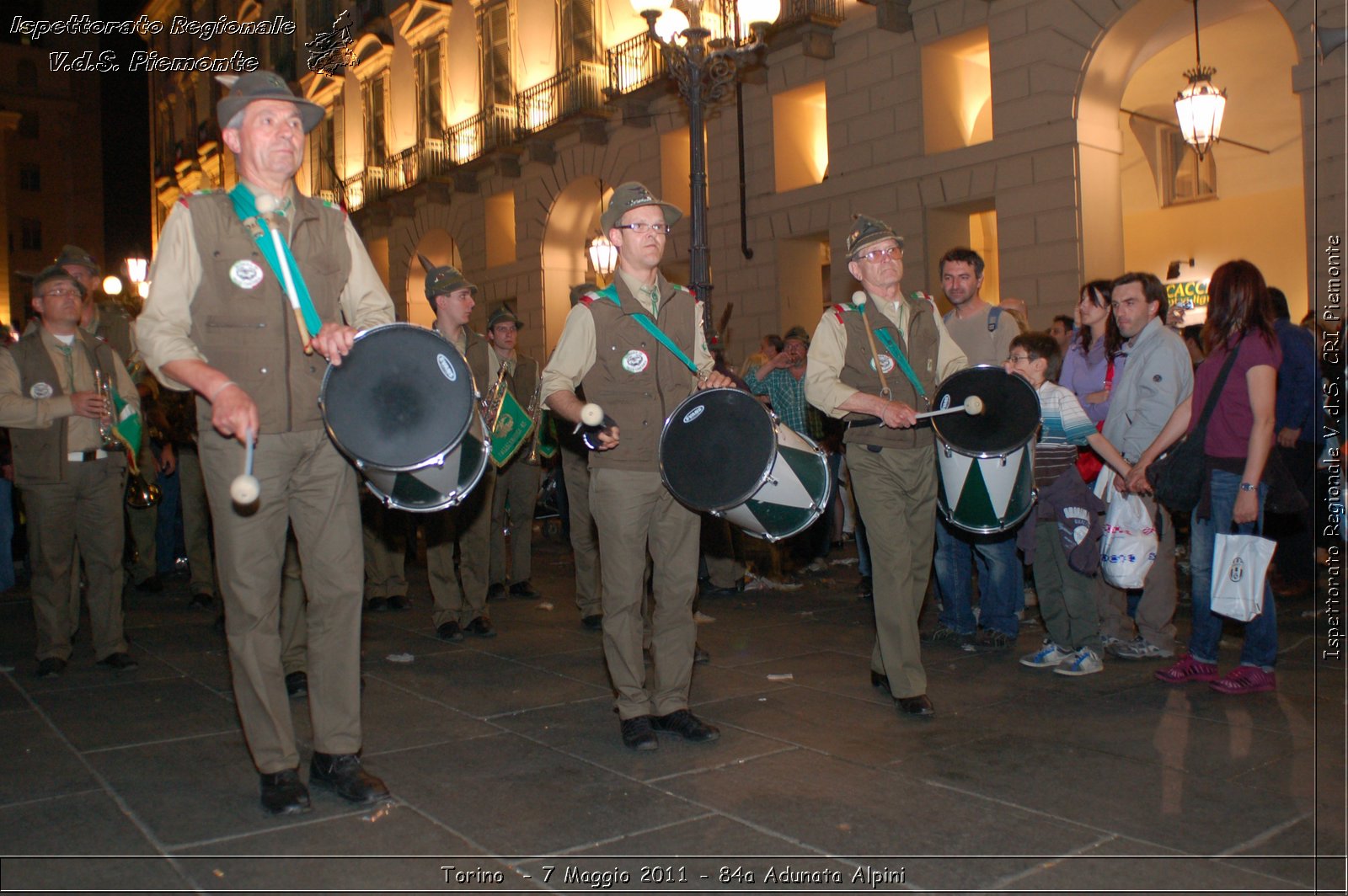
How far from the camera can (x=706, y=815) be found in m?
3.92

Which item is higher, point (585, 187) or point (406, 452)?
point (585, 187)

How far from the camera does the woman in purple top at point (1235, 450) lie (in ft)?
17.8

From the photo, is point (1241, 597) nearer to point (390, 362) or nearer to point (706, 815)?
point (706, 815)

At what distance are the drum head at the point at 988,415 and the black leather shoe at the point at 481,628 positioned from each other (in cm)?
368

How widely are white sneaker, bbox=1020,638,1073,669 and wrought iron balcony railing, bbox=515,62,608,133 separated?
16.5 meters

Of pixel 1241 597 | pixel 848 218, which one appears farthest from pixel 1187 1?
pixel 1241 597

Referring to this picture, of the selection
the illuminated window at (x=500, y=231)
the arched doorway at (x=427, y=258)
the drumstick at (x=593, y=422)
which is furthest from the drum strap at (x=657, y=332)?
the arched doorway at (x=427, y=258)

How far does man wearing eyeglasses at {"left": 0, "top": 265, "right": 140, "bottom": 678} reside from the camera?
6523mm

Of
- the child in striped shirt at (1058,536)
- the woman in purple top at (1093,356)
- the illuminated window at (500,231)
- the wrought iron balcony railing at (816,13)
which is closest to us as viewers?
the child in striped shirt at (1058,536)

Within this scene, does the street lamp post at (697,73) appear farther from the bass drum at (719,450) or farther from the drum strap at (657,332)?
the bass drum at (719,450)

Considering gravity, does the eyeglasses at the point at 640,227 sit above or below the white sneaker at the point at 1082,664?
above

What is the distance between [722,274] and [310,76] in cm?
2108

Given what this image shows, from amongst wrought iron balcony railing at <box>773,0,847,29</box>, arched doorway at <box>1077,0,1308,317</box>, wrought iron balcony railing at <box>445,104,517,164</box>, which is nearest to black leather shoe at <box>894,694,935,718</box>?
arched doorway at <box>1077,0,1308,317</box>

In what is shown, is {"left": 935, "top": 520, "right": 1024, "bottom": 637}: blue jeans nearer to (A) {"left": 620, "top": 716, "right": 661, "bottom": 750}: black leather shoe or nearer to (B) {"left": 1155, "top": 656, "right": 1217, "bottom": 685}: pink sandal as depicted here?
(B) {"left": 1155, "top": 656, "right": 1217, "bottom": 685}: pink sandal
